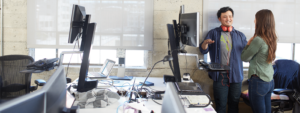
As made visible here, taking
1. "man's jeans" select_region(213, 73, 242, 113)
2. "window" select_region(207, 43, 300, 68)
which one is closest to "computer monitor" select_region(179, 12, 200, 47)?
"man's jeans" select_region(213, 73, 242, 113)

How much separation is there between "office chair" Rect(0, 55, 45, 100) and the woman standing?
2.37 m

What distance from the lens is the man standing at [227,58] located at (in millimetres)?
2682

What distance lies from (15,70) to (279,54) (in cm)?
380

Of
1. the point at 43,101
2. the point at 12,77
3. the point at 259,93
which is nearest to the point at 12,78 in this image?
the point at 12,77

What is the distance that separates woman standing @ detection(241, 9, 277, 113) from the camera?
2.17 meters

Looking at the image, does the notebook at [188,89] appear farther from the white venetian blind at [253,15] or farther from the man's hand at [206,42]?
the white venetian blind at [253,15]

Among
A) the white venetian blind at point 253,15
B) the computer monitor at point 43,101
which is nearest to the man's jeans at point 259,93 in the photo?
the white venetian blind at point 253,15

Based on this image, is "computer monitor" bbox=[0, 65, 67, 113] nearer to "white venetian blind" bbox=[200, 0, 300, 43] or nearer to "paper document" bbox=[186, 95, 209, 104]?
"paper document" bbox=[186, 95, 209, 104]

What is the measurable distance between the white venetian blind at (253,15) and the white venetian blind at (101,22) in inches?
34.4

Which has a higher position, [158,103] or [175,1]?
[175,1]

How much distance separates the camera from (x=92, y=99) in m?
1.56

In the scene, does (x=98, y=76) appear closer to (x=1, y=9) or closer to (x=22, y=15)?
(x=22, y=15)

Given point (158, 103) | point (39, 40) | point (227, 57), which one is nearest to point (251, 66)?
point (227, 57)

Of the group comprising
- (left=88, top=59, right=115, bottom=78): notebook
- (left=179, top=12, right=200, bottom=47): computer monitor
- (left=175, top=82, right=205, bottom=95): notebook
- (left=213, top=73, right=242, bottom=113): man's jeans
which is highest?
(left=179, top=12, right=200, bottom=47): computer monitor
